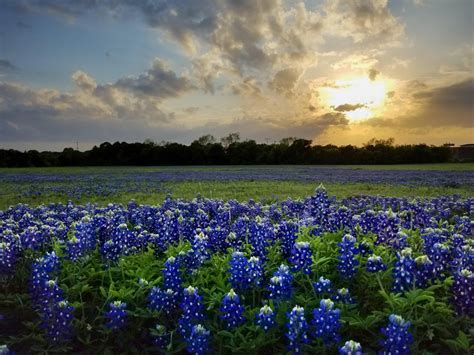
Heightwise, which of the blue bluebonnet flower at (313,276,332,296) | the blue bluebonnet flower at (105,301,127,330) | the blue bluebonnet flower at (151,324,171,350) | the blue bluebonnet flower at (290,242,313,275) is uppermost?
the blue bluebonnet flower at (290,242,313,275)

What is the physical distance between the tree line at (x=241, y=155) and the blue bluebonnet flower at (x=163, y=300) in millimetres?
69558

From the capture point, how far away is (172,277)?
5074 millimetres

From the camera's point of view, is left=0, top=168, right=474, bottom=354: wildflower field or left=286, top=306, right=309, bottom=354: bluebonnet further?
left=0, top=168, right=474, bottom=354: wildflower field

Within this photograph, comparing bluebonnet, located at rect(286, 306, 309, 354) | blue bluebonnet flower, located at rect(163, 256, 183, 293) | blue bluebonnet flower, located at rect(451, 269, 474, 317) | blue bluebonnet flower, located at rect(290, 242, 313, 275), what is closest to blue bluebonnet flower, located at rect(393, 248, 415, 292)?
blue bluebonnet flower, located at rect(451, 269, 474, 317)

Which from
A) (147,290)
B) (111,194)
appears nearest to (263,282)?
(147,290)

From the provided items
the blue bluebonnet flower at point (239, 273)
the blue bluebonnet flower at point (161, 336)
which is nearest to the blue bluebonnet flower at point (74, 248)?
the blue bluebonnet flower at point (161, 336)

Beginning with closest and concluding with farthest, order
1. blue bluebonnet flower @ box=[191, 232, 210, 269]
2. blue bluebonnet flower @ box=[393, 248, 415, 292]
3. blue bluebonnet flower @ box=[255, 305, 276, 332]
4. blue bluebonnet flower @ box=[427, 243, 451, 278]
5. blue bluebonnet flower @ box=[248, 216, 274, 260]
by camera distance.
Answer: blue bluebonnet flower @ box=[255, 305, 276, 332]
blue bluebonnet flower @ box=[393, 248, 415, 292]
blue bluebonnet flower @ box=[427, 243, 451, 278]
blue bluebonnet flower @ box=[191, 232, 210, 269]
blue bluebonnet flower @ box=[248, 216, 274, 260]

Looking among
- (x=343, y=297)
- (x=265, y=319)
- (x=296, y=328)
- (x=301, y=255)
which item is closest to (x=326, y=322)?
(x=296, y=328)

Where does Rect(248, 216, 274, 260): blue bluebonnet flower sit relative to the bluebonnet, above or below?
above

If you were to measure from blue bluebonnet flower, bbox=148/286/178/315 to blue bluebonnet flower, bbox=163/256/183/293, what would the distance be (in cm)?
11

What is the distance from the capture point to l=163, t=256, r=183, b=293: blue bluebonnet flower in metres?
5.02

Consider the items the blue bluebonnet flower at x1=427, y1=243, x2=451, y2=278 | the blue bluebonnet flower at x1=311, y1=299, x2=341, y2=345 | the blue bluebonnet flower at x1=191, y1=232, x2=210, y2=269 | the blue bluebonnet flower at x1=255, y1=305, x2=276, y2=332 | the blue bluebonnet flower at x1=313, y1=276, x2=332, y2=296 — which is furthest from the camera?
the blue bluebonnet flower at x1=191, y1=232, x2=210, y2=269

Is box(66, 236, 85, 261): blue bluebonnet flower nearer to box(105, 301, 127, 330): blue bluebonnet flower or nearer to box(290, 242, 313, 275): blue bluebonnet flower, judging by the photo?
box(105, 301, 127, 330): blue bluebonnet flower

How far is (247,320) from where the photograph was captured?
15.7 feet
